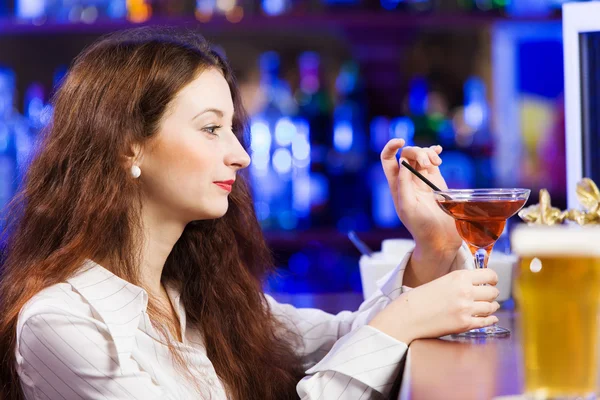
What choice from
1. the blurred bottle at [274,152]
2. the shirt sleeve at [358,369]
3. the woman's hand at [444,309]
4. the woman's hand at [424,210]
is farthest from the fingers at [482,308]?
the blurred bottle at [274,152]

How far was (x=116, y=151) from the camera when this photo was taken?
1303mm

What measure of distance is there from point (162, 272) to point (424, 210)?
0.51m

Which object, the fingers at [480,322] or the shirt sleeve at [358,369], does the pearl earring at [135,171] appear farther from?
the fingers at [480,322]

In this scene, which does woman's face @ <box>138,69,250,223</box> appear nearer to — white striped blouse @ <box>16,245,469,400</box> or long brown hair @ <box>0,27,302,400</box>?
long brown hair @ <box>0,27,302,400</box>

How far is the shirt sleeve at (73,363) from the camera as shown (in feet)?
3.54

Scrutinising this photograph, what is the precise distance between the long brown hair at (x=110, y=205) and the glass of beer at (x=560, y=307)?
769 mm

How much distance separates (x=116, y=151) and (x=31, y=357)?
358mm

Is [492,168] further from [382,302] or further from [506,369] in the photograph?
[506,369]

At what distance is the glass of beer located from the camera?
0.57 metres

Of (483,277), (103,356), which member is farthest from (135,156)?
(483,277)

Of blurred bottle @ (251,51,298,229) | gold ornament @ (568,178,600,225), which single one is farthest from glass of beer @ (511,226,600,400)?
blurred bottle @ (251,51,298,229)

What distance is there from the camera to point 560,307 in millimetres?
584

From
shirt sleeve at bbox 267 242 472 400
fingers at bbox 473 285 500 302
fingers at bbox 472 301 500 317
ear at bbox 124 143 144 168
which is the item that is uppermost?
ear at bbox 124 143 144 168

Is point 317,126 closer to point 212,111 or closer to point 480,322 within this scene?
point 212,111
